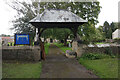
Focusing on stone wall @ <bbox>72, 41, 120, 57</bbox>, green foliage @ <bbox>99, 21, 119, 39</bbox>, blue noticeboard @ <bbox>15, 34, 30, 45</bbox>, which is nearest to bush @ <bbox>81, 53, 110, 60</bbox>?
stone wall @ <bbox>72, 41, 120, 57</bbox>

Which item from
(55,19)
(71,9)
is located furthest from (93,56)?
(71,9)

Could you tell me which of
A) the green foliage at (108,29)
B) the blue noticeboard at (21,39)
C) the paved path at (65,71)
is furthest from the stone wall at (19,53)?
the green foliage at (108,29)

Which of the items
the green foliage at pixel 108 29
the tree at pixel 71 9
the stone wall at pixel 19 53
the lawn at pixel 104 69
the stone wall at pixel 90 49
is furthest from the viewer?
the green foliage at pixel 108 29

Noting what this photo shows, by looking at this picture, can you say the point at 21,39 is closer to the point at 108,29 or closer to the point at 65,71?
the point at 65,71

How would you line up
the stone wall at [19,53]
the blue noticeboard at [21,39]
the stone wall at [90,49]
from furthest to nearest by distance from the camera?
the stone wall at [90,49], the blue noticeboard at [21,39], the stone wall at [19,53]

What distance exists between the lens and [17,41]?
440 inches

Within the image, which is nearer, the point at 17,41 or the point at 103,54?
the point at 17,41

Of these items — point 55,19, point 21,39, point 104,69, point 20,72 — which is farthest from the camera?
point 55,19

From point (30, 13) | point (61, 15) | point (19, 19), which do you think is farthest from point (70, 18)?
point (19, 19)

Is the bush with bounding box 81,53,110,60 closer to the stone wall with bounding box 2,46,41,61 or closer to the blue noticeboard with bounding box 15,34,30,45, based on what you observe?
the stone wall with bounding box 2,46,41,61

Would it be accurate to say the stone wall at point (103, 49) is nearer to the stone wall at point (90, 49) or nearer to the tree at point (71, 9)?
the stone wall at point (90, 49)

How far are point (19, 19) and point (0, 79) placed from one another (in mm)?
19921

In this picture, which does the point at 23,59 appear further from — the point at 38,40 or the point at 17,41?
the point at 38,40

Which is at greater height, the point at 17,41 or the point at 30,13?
the point at 30,13
